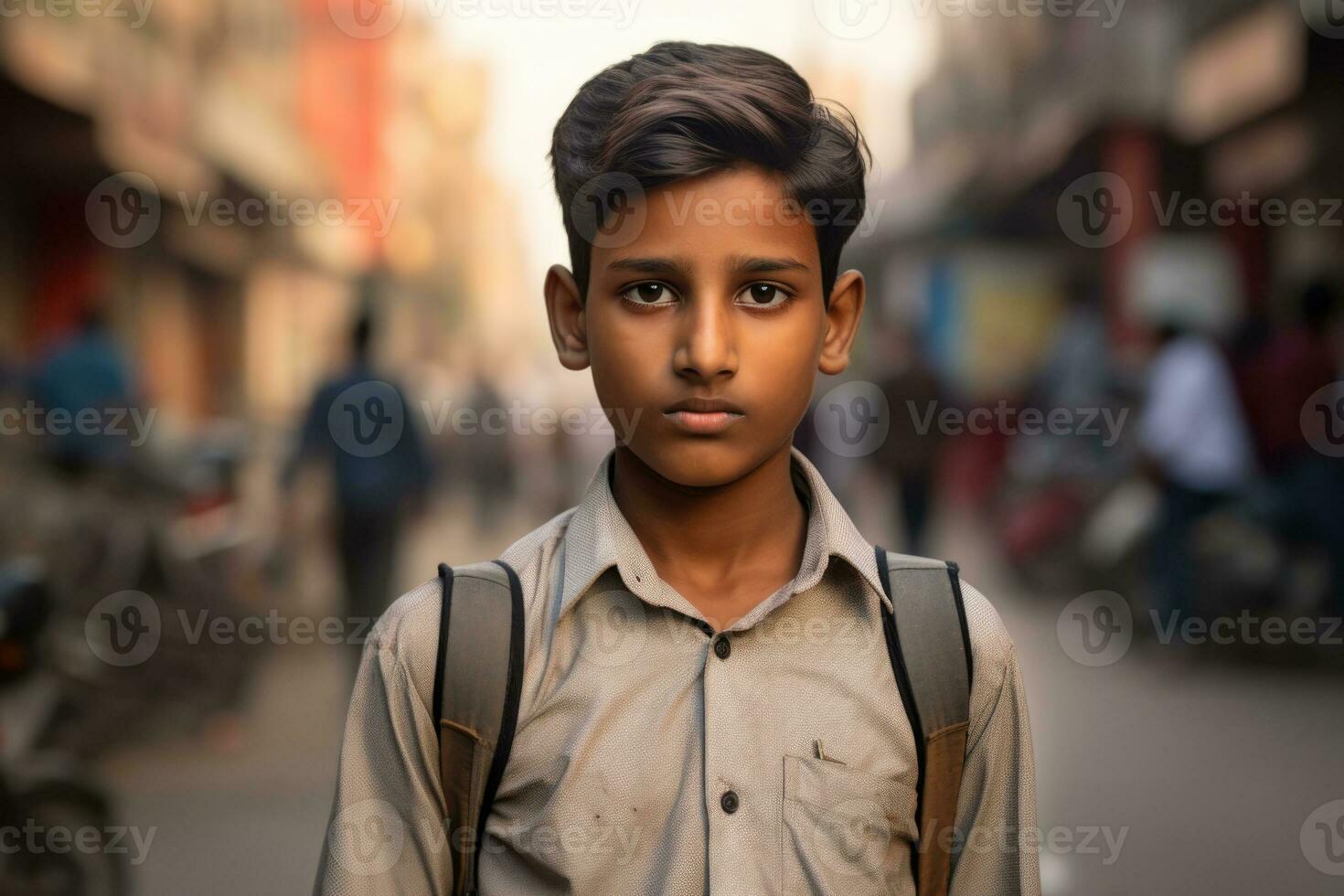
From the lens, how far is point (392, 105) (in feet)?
156

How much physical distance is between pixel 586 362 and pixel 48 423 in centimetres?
714

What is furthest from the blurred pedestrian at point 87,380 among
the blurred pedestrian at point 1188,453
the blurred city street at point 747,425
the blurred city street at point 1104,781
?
the blurred pedestrian at point 1188,453

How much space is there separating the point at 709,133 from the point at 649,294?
0.22 m

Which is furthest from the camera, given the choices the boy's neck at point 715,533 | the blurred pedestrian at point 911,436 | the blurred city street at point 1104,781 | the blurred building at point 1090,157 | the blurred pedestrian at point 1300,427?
the blurred building at point 1090,157

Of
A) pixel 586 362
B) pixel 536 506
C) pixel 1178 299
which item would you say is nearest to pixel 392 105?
pixel 536 506

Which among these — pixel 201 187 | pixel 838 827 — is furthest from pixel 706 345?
pixel 201 187

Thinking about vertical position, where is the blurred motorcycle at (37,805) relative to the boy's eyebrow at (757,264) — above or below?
below

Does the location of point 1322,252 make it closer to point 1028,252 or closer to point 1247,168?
point 1247,168

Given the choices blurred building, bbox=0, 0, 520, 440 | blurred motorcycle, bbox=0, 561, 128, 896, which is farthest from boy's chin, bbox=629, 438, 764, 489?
blurred building, bbox=0, 0, 520, 440

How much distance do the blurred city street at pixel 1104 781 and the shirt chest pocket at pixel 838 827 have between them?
3299mm

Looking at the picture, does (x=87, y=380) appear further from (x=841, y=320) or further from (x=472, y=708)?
(x=472, y=708)

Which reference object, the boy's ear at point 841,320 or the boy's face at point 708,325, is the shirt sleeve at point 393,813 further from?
the boy's ear at point 841,320

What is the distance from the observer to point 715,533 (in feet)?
7.27

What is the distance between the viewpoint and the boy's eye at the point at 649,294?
6.88 ft
